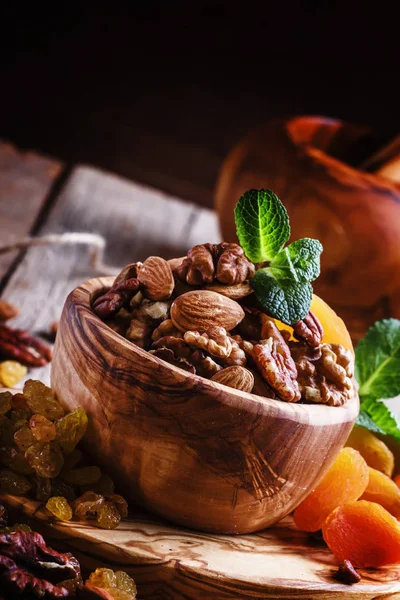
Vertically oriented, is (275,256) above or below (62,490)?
above

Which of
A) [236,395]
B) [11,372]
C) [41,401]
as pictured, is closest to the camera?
[236,395]

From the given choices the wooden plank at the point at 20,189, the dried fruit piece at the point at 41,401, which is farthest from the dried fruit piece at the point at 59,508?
the wooden plank at the point at 20,189

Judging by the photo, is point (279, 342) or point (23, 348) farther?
point (23, 348)

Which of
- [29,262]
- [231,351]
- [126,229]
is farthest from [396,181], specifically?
[231,351]

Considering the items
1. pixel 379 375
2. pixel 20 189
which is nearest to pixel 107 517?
pixel 379 375

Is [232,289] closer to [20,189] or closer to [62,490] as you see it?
[62,490]

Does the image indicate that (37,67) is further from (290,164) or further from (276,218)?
(276,218)
